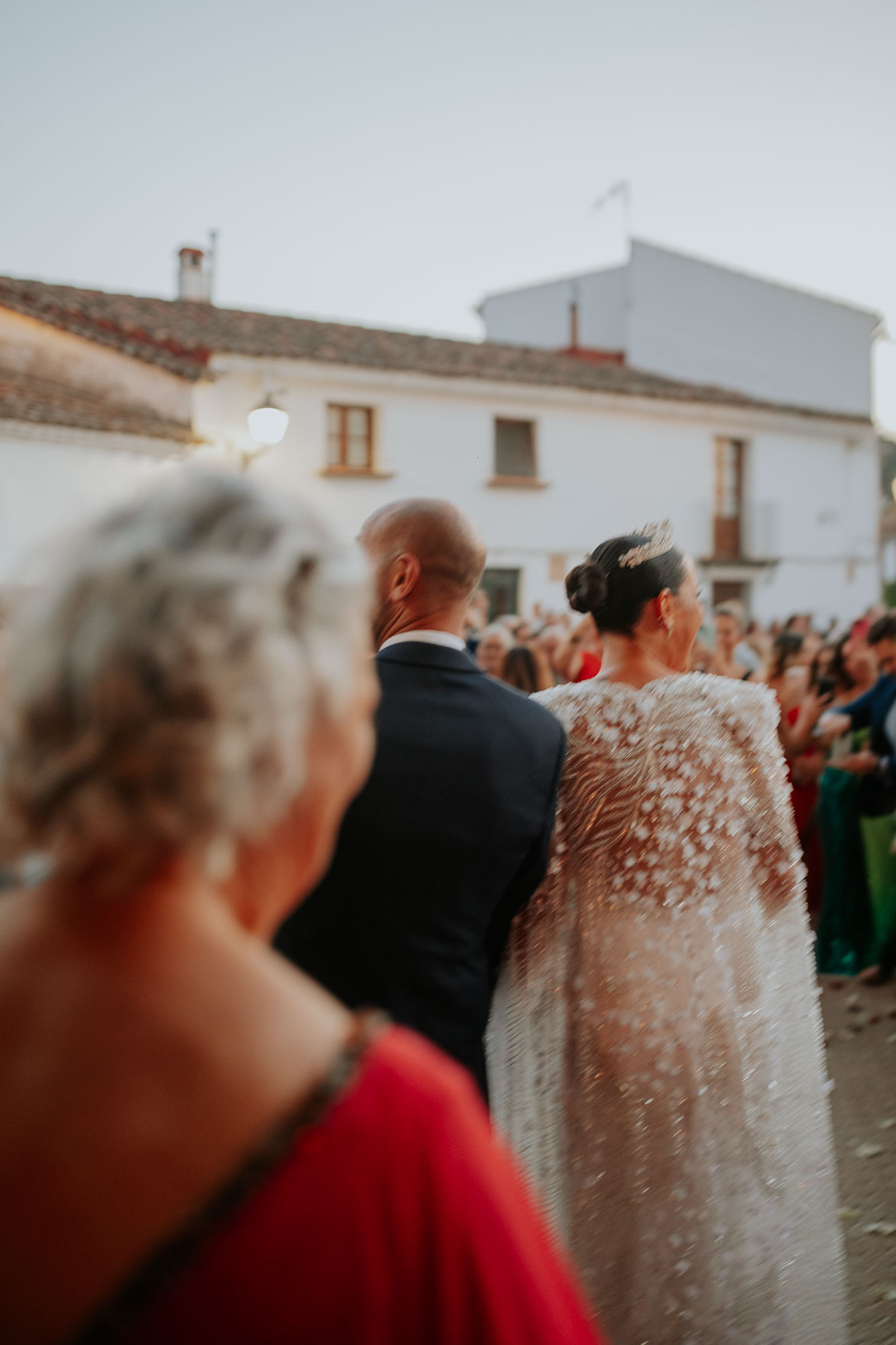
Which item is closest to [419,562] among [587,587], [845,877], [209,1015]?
[587,587]

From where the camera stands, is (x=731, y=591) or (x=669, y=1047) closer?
(x=669, y=1047)

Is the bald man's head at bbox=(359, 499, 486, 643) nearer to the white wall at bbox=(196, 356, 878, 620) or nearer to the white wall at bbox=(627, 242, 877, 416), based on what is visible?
the white wall at bbox=(196, 356, 878, 620)

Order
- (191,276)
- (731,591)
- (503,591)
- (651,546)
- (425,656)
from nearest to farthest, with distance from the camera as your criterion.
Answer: (425,656) < (651,546) < (503,591) < (191,276) < (731,591)

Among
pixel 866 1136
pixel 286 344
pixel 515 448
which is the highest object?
pixel 286 344

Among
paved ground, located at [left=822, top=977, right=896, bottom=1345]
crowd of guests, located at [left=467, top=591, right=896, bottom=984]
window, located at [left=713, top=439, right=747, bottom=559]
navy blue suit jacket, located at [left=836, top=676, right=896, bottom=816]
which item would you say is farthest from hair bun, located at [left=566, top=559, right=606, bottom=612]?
window, located at [left=713, top=439, right=747, bottom=559]

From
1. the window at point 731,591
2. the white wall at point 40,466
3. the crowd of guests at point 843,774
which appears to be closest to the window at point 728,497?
the window at point 731,591

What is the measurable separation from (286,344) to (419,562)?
62.0ft

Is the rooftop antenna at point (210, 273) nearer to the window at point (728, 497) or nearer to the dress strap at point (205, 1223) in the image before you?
the window at point (728, 497)

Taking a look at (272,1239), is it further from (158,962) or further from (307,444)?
(307,444)

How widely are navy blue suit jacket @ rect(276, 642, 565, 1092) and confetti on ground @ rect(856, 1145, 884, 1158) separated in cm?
266

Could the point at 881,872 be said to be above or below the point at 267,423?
below

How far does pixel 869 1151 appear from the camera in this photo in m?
4.03

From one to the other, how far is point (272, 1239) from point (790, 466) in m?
27.1

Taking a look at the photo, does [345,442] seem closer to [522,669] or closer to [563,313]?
[563,313]
